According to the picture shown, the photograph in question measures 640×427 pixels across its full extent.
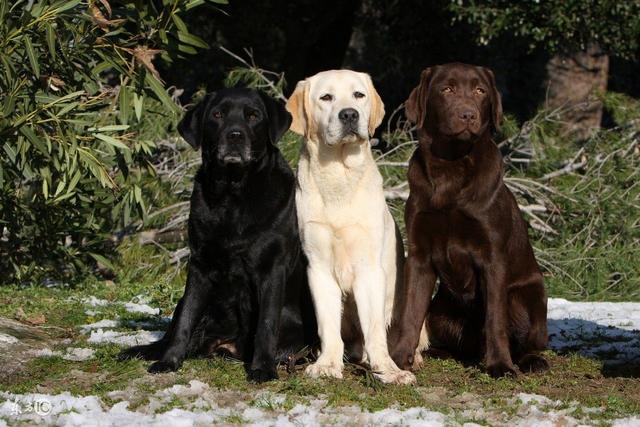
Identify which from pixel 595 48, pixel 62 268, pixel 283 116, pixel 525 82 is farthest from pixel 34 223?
pixel 525 82

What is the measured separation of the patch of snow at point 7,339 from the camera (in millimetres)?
5498

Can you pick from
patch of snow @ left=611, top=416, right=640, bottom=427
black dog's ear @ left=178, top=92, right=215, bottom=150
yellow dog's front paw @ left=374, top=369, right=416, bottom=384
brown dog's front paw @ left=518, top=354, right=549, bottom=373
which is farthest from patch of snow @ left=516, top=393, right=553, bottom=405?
black dog's ear @ left=178, top=92, right=215, bottom=150

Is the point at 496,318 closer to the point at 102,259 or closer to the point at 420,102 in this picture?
the point at 420,102

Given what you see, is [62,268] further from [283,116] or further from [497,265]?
[497,265]

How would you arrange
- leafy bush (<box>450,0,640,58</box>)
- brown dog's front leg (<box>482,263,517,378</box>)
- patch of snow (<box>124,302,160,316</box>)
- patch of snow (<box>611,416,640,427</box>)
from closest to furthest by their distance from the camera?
patch of snow (<box>611,416,640,427</box>) < brown dog's front leg (<box>482,263,517,378</box>) < patch of snow (<box>124,302,160,316</box>) < leafy bush (<box>450,0,640,58</box>)

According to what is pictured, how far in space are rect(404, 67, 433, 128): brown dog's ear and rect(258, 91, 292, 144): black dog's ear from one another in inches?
27.6

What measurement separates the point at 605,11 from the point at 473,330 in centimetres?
621

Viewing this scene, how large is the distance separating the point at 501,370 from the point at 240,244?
1.44 m

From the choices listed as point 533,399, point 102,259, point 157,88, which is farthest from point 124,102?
point 533,399

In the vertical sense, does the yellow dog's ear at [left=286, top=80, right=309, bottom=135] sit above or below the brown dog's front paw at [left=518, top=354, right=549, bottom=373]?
above

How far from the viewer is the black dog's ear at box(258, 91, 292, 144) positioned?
5.19 m

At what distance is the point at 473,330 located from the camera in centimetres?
557

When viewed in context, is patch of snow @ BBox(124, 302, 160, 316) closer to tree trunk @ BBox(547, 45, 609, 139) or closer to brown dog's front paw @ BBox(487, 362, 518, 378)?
brown dog's front paw @ BBox(487, 362, 518, 378)

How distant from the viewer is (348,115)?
16.5 ft
